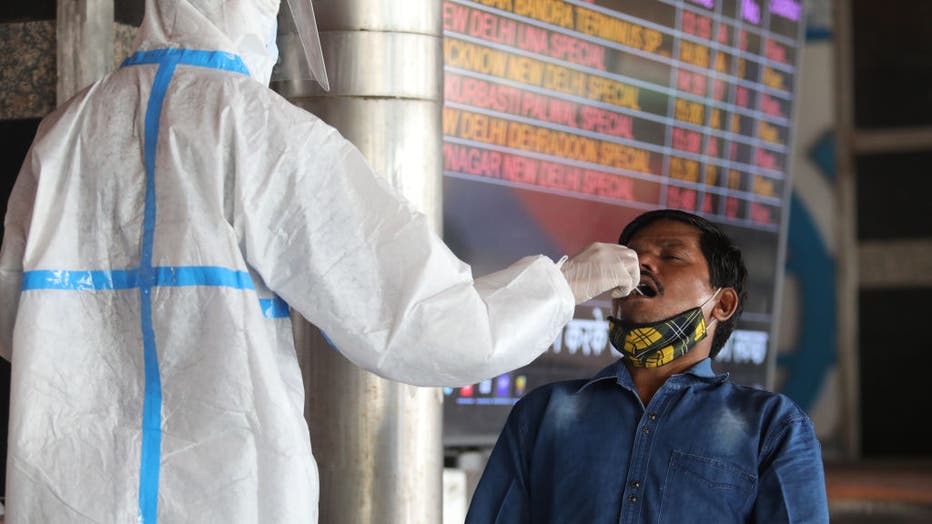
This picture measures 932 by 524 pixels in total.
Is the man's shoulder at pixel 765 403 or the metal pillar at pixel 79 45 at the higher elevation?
the metal pillar at pixel 79 45

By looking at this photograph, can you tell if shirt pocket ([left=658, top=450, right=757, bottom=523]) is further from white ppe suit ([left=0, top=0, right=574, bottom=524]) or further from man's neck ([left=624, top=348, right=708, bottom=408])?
white ppe suit ([left=0, top=0, right=574, bottom=524])

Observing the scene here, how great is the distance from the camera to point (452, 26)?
427cm

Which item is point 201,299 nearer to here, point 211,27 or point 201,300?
point 201,300

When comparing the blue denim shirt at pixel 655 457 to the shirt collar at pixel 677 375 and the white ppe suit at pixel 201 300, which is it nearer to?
the shirt collar at pixel 677 375

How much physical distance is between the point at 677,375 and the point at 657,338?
83 millimetres

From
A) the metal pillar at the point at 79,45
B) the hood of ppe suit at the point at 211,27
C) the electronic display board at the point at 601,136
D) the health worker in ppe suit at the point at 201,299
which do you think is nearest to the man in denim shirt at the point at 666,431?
the health worker in ppe suit at the point at 201,299

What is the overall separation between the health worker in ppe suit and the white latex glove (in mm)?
231

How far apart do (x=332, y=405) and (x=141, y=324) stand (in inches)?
49.6

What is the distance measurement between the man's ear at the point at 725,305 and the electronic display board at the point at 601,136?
1591mm

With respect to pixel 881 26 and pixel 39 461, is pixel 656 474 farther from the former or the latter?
pixel 881 26

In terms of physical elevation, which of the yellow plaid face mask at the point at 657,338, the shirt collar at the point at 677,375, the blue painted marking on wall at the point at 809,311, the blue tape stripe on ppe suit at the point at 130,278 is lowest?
the blue painted marking on wall at the point at 809,311

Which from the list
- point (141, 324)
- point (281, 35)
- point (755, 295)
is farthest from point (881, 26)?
point (141, 324)

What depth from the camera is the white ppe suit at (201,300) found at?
199 cm

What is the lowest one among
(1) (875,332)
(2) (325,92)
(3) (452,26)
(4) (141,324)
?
(1) (875,332)
